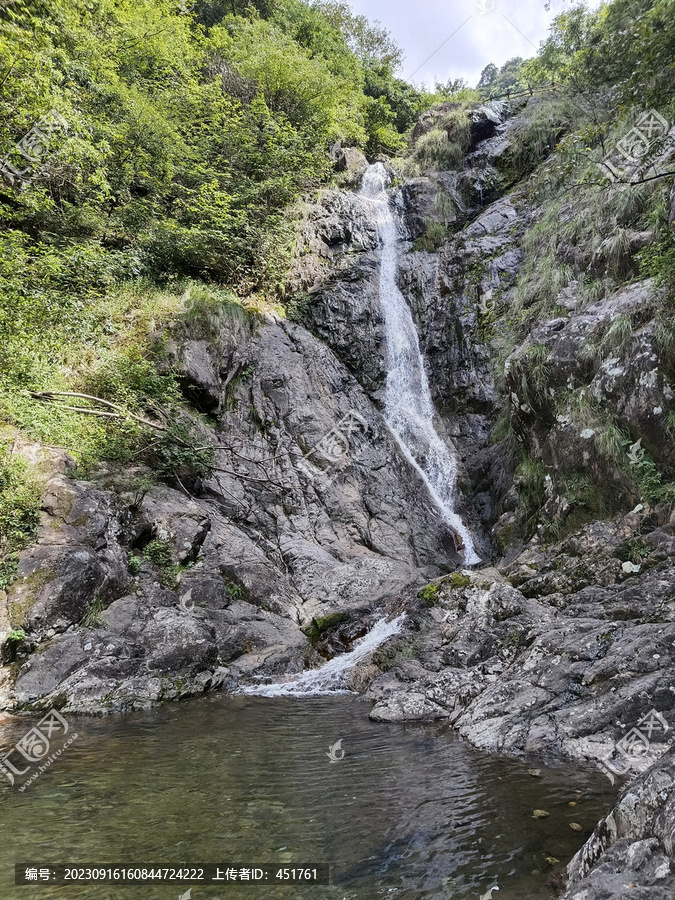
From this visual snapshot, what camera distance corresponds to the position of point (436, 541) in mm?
12406

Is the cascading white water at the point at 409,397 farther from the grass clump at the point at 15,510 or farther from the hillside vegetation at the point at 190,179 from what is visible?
the grass clump at the point at 15,510

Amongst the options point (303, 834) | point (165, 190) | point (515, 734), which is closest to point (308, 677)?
point (515, 734)

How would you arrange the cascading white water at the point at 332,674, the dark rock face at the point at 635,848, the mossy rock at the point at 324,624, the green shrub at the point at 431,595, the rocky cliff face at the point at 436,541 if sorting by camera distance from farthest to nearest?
the mossy rock at the point at 324,624, the green shrub at the point at 431,595, the cascading white water at the point at 332,674, the rocky cliff face at the point at 436,541, the dark rock face at the point at 635,848

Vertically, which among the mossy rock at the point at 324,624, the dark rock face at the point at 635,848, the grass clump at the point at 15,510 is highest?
the grass clump at the point at 15,510

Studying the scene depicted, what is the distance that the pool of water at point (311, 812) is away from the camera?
262cm

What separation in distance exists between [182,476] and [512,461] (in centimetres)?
800

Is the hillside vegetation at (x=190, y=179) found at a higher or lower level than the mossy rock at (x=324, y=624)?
higher

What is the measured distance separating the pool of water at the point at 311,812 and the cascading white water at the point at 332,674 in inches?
77.8

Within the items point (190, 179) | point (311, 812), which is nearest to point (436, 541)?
point (311, 812)

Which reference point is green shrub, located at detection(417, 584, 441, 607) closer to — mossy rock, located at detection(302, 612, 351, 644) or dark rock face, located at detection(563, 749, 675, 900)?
mossy rock, located at detection(302, 612, 351, 644)

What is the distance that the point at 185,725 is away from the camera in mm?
5621

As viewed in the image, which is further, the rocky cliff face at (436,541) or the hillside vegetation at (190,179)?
the hillside vegetation at (190,179)

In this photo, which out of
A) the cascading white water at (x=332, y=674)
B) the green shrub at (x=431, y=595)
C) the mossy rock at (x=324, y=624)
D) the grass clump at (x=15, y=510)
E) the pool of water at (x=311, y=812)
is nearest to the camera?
the pool of water at (x=311, y=812)

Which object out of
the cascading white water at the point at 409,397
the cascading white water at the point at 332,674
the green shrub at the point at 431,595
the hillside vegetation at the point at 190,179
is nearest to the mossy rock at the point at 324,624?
the cascading white water at the point at 332,674
